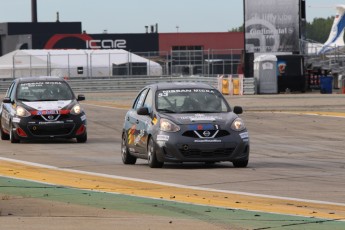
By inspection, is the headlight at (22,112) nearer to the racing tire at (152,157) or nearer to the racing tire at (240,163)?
the racing tire at (152,157)

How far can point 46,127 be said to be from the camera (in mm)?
25812

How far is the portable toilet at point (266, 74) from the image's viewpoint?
60.8 metres

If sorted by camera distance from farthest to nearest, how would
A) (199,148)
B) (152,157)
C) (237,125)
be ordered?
1. (152,157)
2. (237,125)
3. (199,148)

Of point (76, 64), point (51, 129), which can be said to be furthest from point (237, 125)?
point (76, 64)

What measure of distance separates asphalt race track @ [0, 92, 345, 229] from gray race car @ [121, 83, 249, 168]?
0.96 ft

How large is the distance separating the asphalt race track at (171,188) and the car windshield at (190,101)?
3.35ft

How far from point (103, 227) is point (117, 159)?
36.4 ft

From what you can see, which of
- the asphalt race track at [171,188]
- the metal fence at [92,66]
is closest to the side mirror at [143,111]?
the asphalt race track at [171,188]

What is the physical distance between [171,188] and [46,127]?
11121mm

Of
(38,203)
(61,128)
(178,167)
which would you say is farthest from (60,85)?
(38,203)

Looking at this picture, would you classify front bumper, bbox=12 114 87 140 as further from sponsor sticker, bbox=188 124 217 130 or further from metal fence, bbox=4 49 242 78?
metal fence, bbox=4 49 242 78

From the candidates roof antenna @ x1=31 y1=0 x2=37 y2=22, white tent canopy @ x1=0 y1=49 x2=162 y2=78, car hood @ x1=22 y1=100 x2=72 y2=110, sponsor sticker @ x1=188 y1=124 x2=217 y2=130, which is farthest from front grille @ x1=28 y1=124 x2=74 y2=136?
roof antenna @ x1=31 y1=0 x2=37 y2=22

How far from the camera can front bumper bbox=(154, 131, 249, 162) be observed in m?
18.3

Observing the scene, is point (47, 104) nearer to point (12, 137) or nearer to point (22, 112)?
point (22, 112)
